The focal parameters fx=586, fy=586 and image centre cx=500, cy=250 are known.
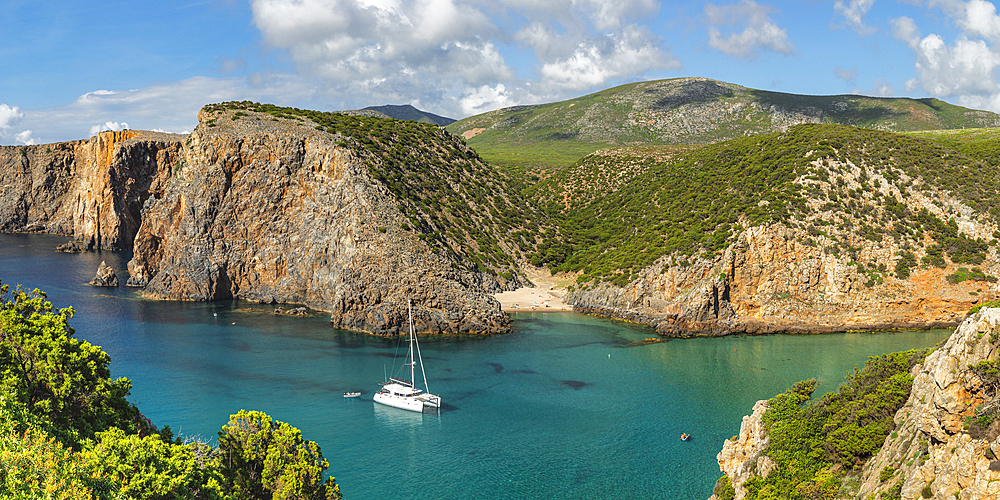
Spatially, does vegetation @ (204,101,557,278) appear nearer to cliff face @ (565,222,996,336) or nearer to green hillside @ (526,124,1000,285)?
green hillside @ (526,124,1000,285)

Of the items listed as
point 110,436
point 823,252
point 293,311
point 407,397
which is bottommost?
point 407,397

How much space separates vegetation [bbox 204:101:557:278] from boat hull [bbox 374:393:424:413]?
1408 inches

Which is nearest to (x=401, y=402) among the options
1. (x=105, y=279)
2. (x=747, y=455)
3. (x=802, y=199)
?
(x=747, y=455)

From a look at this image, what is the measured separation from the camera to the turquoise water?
41.6 metres

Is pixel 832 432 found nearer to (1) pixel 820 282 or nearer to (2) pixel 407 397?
(2) pixel 407 397

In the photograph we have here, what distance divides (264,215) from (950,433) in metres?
94.0

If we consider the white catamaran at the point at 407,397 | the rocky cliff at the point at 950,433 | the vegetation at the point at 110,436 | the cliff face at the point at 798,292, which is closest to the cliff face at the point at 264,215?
the white catamaran at the point at 407,397

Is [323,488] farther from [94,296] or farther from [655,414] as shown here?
[94,296]

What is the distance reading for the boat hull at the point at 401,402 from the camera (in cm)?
5359

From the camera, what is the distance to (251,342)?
7362 cm

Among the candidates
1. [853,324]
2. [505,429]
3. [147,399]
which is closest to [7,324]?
[147,399]

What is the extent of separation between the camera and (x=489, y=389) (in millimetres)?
58812

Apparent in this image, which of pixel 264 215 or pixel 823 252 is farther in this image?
pixel 264 215

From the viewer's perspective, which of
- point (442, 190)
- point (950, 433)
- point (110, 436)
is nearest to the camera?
point (950, 433)
